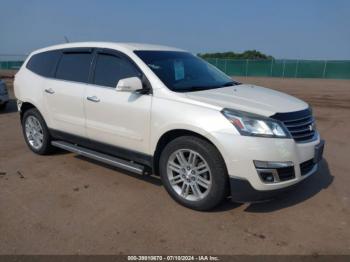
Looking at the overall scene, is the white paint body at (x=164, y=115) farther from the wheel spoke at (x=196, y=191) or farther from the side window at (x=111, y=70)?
the wheel spoke at (x=196, y=191)

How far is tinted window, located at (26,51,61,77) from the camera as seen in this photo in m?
5.46

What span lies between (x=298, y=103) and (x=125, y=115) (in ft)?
6.78

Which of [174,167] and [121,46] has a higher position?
[121,46]

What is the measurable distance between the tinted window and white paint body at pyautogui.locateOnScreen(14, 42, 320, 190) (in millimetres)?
147

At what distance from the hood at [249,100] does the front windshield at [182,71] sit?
241 mm

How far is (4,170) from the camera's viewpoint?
5098 mm

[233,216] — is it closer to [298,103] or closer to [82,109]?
[298,103]

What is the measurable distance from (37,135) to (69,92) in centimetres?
137

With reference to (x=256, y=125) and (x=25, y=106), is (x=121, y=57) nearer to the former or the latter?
(x=256, y=125)

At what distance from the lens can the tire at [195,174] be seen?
357 cm

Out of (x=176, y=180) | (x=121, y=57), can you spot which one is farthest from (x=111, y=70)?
(x=176, y=180)

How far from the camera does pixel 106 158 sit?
Answer: 456cm

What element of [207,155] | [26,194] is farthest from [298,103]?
[26,194]

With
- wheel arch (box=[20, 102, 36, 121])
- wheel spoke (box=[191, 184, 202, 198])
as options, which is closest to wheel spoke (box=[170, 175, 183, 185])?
wheel spoke (box=[191, 184, 202, 198])
